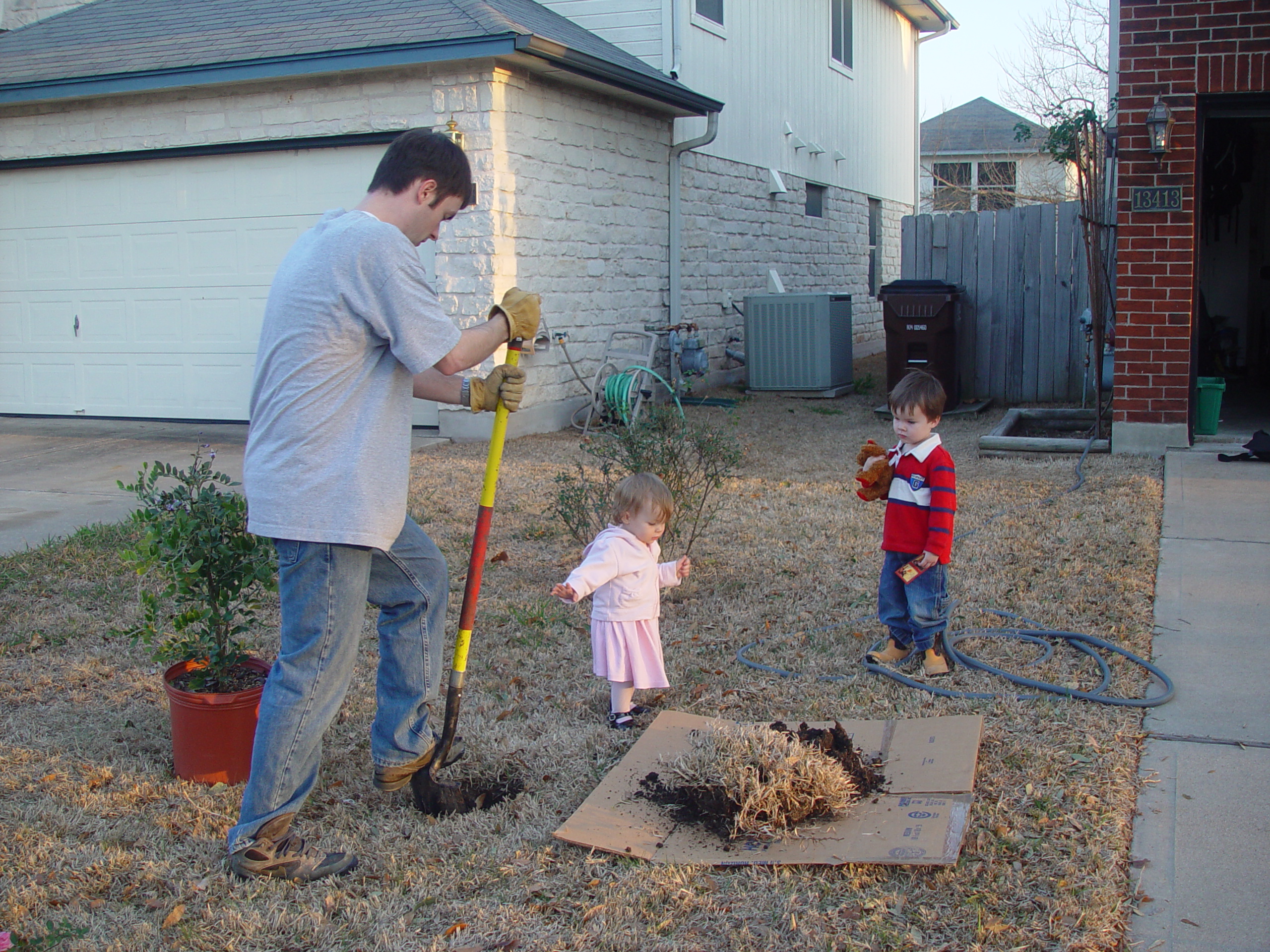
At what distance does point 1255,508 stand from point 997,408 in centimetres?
544

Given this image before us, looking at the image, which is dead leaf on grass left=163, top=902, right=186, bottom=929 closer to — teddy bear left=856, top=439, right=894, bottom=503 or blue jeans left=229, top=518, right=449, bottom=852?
blue jeans left=229, top=518, right=449, bottom=852

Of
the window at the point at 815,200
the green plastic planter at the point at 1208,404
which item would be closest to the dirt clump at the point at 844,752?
the green plastic planter at the point at 1208,404

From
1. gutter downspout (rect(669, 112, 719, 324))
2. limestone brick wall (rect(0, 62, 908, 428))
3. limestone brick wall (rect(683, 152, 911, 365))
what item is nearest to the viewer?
limestone brick wall (rect(0, 62, 908, 428))

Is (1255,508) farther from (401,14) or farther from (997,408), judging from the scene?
(401,14)

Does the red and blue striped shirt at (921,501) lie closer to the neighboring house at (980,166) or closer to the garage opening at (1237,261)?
the garage opening at (1237,261)

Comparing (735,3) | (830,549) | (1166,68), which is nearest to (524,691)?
(830,549)

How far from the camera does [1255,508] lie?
6352 millimetres

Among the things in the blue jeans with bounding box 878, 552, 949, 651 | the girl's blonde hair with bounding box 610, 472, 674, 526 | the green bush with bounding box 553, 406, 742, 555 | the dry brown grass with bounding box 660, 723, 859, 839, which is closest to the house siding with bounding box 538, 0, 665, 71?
the green bush with bounding box 553, 406, 742, 555

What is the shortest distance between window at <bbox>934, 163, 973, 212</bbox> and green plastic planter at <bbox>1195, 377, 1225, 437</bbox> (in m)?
24.8

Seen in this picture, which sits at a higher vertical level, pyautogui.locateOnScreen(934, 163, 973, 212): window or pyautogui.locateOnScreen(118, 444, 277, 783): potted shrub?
pyautogui.locateOnScreen(934, 163, 973, 212): window

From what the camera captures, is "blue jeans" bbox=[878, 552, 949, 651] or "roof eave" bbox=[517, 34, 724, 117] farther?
"roof eave" bbox=[517, 34, 724, 117]

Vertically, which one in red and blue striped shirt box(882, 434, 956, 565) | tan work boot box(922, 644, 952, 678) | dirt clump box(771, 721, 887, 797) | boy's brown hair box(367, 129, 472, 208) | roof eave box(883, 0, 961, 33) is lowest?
tan work boot box(922, 644, 952, 678)

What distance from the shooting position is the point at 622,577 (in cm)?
372

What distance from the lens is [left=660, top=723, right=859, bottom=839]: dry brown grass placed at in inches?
113
